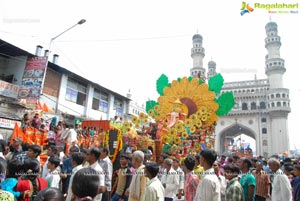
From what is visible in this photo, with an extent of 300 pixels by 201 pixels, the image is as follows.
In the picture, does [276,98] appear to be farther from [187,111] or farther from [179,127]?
[179,127]

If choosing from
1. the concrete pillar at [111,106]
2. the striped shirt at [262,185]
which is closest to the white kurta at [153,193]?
the striped shirt at [262,185]

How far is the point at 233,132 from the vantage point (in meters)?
48.8

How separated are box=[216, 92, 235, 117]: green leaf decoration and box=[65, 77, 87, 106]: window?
36.8ft

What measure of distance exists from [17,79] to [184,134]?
1122 centimetres

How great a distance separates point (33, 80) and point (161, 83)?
24.2 feet

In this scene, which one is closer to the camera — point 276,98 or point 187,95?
point 187,95

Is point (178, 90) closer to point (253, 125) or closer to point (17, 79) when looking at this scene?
point (17, 79)

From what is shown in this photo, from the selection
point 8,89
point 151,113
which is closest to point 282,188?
point 151,113

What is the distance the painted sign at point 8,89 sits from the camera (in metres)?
12.6

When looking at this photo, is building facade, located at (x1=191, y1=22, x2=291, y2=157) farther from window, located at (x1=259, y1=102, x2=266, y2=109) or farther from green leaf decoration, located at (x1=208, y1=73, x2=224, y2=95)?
green leaf decoration, located at (x1=208, y1=73, x2=224, y2=95)

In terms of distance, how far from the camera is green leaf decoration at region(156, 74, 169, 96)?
12.9 metres

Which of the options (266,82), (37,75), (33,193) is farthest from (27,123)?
(266,82)

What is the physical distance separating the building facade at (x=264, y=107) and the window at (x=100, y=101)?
2097 centimetres

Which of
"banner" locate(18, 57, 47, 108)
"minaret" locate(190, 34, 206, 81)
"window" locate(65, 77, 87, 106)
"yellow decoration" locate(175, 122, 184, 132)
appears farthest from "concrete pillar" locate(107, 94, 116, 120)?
"minaret" locate(190, 34, 206, 81)
